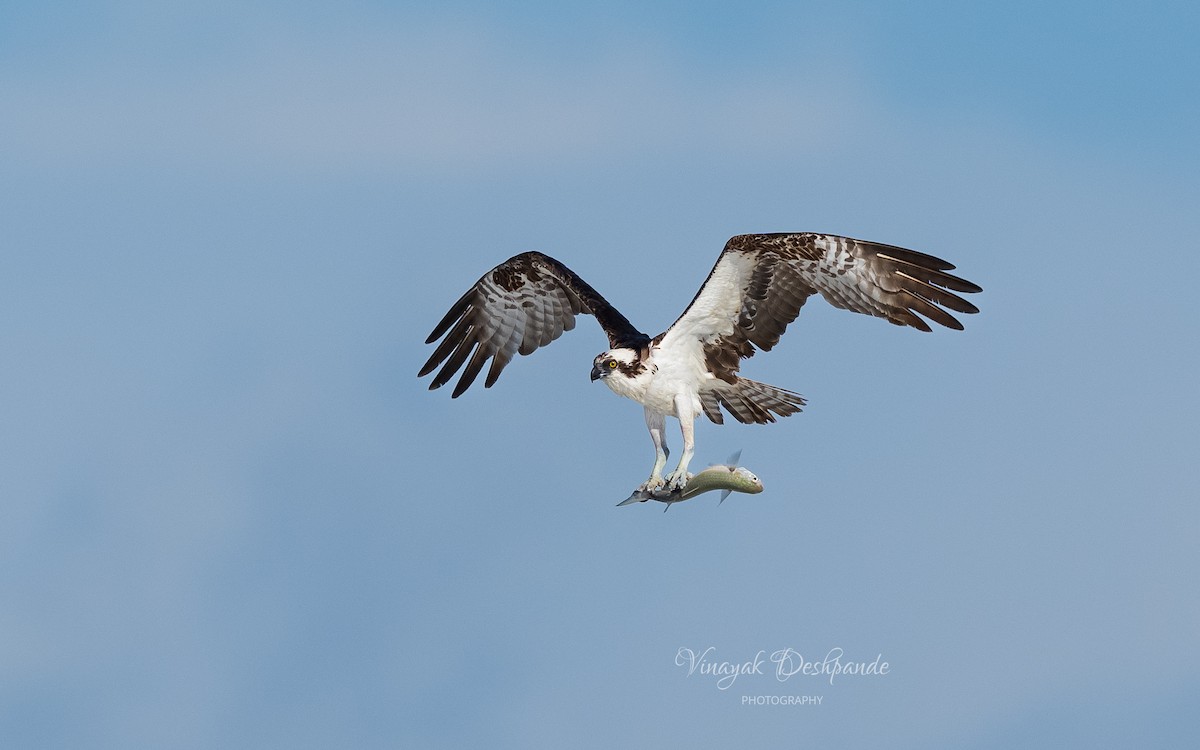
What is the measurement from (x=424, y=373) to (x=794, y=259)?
6.77 m

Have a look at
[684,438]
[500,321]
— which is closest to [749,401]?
[684,438]

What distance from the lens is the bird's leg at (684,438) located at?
71.9 feet

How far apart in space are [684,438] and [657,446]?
2.24 ft

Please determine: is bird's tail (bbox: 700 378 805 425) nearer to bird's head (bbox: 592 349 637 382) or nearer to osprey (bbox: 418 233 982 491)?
osprey (bbox: 418 233 982 491)

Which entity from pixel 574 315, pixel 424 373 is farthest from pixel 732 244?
pixel 424 373

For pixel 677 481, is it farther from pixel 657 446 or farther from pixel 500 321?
pixel 500 321

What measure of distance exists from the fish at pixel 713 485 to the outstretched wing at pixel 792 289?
1.75 m

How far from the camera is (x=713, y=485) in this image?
21.5m

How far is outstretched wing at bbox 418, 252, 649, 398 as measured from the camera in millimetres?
25406

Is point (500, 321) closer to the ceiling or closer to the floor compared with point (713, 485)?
closer to the ceiling

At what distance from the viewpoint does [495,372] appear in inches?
1016

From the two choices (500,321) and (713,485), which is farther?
(500,321)

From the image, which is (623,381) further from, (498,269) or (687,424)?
(498,269)

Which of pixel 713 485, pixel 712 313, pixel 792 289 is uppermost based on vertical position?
pixel 792 289
